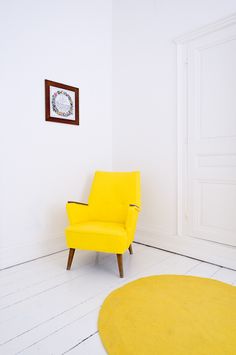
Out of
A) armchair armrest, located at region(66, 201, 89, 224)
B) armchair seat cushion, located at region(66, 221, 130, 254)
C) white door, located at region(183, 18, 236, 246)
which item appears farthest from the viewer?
armchair armrest, located at region(66, 201, 89, 224)

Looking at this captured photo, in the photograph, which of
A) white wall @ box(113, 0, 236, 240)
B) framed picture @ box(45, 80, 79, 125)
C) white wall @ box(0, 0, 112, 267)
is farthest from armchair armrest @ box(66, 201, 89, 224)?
framed picture @ box(45, 80, 79, 125)

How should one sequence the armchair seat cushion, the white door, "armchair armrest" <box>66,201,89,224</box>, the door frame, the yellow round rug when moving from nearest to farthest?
the yellow round rug
the armchair seat cushion
the white door
"armchair armrest" <box>66,201,89,224</box>
the door frame

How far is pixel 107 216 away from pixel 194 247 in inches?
38.0

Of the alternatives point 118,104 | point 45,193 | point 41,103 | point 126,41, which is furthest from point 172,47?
point 45,193

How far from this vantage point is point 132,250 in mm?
2766

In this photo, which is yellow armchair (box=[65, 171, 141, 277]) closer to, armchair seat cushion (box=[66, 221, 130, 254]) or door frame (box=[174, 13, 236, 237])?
armchair seat cushion (box=[66, 221, 130, 254])

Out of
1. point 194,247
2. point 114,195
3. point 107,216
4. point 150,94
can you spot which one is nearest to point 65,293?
point 107,216

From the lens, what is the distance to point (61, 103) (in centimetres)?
271

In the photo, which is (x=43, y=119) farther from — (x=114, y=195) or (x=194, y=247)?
(x=194, y=247)

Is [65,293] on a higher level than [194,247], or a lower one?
lower

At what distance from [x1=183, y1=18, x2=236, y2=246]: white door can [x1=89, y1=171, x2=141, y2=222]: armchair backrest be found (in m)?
0.59

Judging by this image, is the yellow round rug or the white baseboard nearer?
the yellow round rug

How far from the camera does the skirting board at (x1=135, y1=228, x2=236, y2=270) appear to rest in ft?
7.61

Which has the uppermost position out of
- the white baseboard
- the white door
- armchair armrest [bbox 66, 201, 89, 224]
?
the white door
